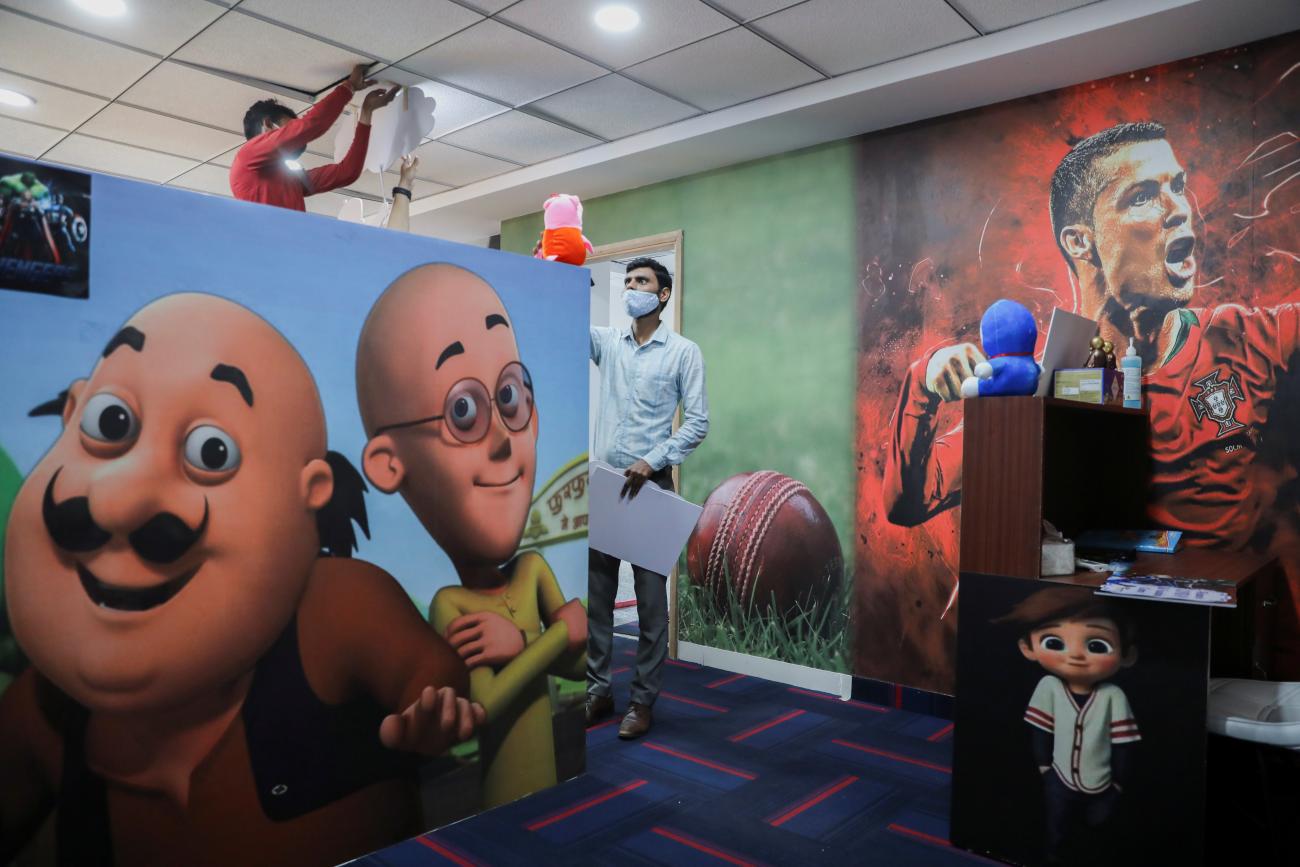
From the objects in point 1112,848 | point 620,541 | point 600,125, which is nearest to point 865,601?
point 620,541

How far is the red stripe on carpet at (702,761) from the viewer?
2809 millimetres

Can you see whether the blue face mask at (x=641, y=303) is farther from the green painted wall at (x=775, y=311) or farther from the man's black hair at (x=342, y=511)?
the man's black hair at (x=342, y=511)

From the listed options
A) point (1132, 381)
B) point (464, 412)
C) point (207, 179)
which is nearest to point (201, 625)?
point (464, 412)

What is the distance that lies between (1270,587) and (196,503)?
3.00m

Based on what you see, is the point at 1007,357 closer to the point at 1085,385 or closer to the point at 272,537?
the point at 1085,385

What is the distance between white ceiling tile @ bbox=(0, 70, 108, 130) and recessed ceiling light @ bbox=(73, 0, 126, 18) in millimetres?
889

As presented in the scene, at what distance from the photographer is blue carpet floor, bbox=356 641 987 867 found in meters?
2.25

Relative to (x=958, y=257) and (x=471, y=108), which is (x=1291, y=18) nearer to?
(x=958, y=257)

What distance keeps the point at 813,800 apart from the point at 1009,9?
101 inches

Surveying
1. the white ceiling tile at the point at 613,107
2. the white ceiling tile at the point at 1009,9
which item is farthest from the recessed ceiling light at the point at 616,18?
the white ceiling tile at the point at 1009,9

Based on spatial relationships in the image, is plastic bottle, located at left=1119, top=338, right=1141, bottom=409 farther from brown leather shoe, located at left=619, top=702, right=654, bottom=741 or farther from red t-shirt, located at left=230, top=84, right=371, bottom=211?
red t-shirt, located at left=230, top=84, right=371, bottom=211

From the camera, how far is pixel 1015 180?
3.33m

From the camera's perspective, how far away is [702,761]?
292 centimetres

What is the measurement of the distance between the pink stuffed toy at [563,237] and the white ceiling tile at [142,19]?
140 centimetres
